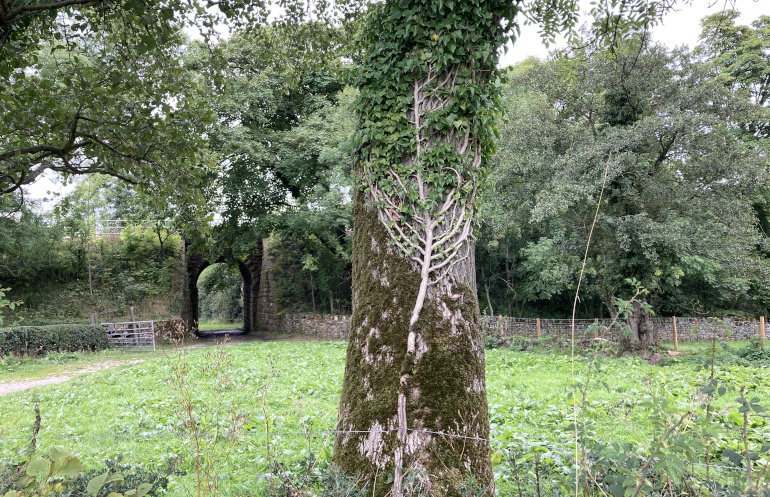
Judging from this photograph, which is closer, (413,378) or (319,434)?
(413,378)

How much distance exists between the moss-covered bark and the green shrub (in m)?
13.1

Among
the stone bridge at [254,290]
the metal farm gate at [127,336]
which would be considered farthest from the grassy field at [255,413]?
the stone bridge at [254,290]

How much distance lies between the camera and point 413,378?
8.20 ft

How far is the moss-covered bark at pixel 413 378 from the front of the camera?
2.39 metres

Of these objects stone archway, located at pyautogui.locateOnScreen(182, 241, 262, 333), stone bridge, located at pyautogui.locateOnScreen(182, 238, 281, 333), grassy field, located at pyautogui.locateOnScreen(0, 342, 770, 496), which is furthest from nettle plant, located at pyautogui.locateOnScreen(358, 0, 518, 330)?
stone archway, located at pyautogui.locateOnScreen(182, 241, 262, 333)

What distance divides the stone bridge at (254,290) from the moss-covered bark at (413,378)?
61.6ft

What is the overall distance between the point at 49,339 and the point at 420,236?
14213 mm

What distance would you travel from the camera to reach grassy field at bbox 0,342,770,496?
9.91 ft

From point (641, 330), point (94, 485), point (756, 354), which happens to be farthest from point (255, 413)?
point (756, 354)

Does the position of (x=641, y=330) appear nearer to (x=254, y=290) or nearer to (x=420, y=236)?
(x=420, y=236)

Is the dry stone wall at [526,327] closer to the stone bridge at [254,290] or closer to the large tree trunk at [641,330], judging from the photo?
the stone bridge at [254,290]

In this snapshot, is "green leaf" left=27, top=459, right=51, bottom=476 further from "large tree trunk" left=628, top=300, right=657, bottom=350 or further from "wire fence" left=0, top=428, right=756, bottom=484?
"large tree trunk" left=628, top=300, right=657, bottom=350

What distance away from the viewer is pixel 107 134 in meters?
3.74

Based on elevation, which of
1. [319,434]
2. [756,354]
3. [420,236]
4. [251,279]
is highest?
[420,236]
